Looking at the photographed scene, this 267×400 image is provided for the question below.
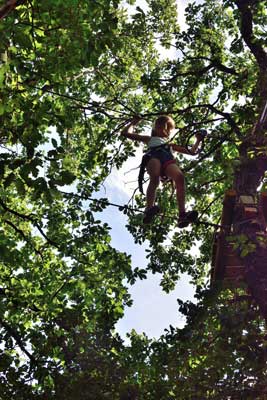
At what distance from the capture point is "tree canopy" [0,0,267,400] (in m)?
5.10

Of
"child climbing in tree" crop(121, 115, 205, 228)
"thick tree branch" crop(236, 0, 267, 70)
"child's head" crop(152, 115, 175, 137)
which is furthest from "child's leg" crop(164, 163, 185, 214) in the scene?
"thick tree branch" crop(236, 0, 267, 70)

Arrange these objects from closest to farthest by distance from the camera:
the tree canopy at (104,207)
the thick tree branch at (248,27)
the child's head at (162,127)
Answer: the tree canopy at (104,207) < the child's head at (162,127) < the thick tree branch at (248,27)

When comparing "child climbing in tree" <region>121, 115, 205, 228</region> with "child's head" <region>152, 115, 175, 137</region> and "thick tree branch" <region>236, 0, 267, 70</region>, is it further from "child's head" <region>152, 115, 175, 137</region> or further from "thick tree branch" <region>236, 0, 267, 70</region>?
"thick tree branch" <region>236, 0, 267, 70</region>

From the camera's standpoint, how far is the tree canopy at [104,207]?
510cm

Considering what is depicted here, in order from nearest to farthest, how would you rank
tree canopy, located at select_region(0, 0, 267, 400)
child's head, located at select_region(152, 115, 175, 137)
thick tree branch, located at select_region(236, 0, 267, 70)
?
tree canopy, located at select_region(0, 0, 267, 400), child's head, located at select_region(152, 115, 175, 137), thick tree branch, located at select_region(236, 0, 267, 70)

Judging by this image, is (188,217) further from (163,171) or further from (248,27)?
(248,27)

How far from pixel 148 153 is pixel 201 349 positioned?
290 cm

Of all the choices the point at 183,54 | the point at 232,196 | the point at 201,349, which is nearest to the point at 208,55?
the point at 183,54

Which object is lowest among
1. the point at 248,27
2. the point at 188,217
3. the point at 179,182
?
the point at 188,217

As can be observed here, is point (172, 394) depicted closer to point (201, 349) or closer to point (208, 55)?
point (201, 349)

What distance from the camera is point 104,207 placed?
329 inches

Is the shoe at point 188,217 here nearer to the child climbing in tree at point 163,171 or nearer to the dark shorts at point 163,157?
the child climbing in tree at point 163,171

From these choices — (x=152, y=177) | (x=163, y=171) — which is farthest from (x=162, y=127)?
(x=152, y=177)

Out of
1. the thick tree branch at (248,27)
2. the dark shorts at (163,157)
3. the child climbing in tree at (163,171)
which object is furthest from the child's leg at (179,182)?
the thick tree branch at (248,27)
